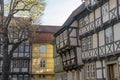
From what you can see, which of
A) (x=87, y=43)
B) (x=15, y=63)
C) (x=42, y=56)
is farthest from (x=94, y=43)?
(x=15, y=63)

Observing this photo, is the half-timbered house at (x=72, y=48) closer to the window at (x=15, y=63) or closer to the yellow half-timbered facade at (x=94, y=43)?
the yellow half-timbered facade at (x=94, y=43)

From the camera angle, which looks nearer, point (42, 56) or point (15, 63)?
point (15, 63)

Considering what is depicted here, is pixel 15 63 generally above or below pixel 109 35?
below

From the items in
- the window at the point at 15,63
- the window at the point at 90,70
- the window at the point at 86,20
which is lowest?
the window at the point at 90,70

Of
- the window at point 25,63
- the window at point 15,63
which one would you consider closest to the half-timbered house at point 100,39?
the window at point 25,63

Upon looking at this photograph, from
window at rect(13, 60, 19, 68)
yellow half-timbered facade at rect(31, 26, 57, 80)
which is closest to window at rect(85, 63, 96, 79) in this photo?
yellow half-timbered facade at rect(31, 26, 57, 80)

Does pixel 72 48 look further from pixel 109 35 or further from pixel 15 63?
pixel 15 63

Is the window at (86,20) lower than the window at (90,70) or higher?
higher

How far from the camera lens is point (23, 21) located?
94.0 ft

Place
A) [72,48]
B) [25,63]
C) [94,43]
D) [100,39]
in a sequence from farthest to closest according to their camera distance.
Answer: [25,63], [72,48], [94,43], [100,39]

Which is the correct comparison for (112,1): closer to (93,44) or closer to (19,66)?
(93,44)

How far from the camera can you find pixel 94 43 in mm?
26578

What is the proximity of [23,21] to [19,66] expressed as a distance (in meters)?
19.9

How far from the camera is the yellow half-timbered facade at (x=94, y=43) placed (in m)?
22.4
